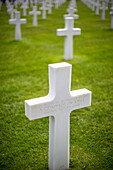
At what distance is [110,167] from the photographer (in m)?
2.61

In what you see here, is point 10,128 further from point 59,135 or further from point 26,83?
point 26,83

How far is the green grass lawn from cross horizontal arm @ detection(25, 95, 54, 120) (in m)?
0.85

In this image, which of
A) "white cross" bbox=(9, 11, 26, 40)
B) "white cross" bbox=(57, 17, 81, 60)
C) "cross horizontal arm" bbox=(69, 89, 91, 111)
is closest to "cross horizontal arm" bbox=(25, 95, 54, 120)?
"cross horizontal arm" bbox=(69, 89, 91, 111)

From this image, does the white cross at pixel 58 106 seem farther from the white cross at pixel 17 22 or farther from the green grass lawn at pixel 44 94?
the white cross at pixel 17 22

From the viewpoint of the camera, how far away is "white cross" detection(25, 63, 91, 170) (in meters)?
2.02

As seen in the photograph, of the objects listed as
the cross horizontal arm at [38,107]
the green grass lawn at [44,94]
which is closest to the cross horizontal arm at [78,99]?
the cross horizontal arm at [38,107]

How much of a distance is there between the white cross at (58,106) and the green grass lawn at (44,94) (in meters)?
0.41

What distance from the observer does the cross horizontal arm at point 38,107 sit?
2.02m

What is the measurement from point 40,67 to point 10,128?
289cm

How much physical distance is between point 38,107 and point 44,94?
2.42 m

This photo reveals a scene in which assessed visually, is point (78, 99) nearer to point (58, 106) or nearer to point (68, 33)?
point (58, 106)

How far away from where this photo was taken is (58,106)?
2150 mm

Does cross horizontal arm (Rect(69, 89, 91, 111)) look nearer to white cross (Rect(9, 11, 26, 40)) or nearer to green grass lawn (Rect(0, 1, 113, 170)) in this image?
green grass lawn (Rect(0, 1, 113, 170))

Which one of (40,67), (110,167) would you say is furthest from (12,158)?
(40,67)
